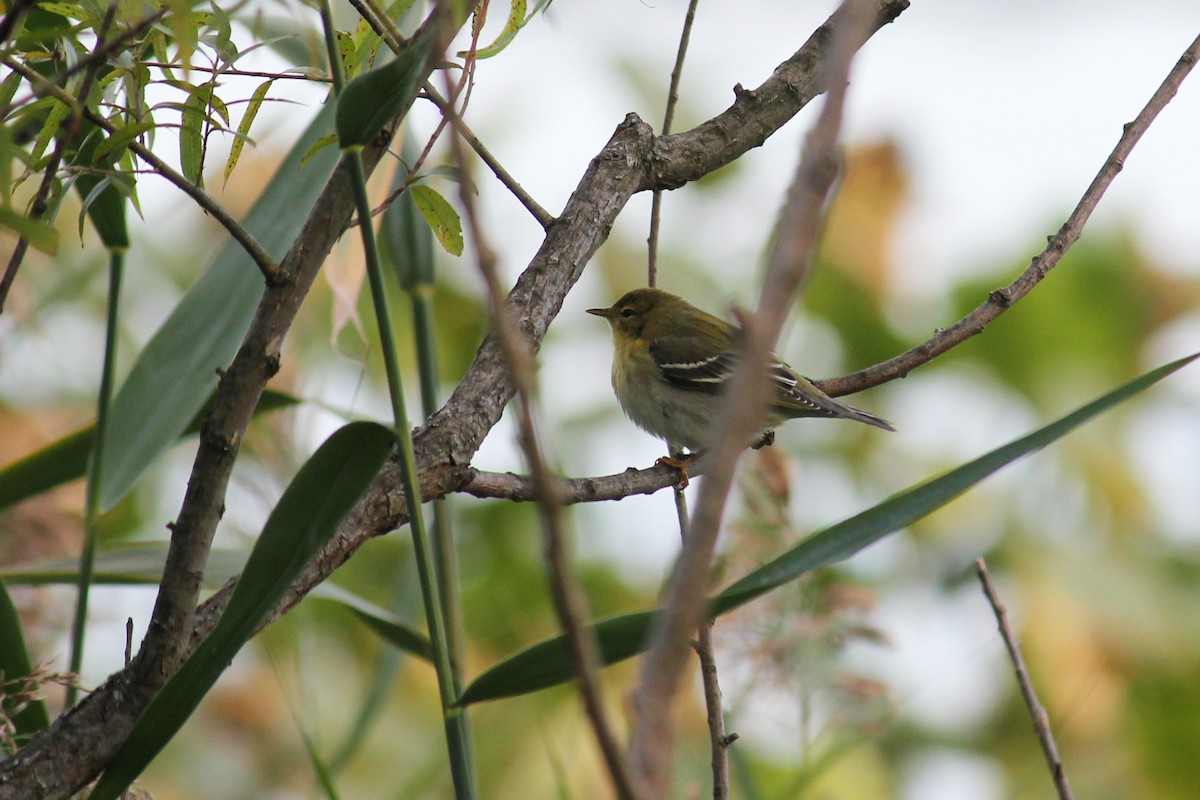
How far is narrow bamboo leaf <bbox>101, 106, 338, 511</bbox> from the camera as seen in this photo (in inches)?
66.4

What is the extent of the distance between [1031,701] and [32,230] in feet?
4.68

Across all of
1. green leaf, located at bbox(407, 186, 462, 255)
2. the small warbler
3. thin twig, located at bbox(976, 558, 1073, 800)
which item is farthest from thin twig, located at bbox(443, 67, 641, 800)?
the small warbler

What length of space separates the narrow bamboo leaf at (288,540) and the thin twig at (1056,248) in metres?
1.11

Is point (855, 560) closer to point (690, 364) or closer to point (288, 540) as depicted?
point (690, 364)

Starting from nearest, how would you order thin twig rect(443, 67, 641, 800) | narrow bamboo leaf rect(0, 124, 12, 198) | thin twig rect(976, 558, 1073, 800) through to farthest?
1. thin twig rect(443, 67, 641, 800)
2. narrow bamboo leaf rect(0, 124, 12, 198)
3. thin twig rect(976, 558, 1073, 800)

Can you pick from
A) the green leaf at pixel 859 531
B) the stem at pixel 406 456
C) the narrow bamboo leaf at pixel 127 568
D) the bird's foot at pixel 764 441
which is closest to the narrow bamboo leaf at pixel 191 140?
the stem at pixel 406 456

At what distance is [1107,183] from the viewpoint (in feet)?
5.66

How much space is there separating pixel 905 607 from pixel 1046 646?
673 mm

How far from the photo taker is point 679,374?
12.6 feet

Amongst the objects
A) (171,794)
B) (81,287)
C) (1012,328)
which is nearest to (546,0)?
(81,287)

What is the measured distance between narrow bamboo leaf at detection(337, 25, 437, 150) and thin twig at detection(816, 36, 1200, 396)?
1117 mm

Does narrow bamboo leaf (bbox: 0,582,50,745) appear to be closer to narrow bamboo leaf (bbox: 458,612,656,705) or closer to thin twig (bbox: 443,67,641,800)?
narrow bamboo leaf (bbox: 458,612,656,705)

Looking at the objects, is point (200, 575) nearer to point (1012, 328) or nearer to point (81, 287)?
point (81, 287)

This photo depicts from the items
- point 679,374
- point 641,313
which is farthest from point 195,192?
point 641,313
